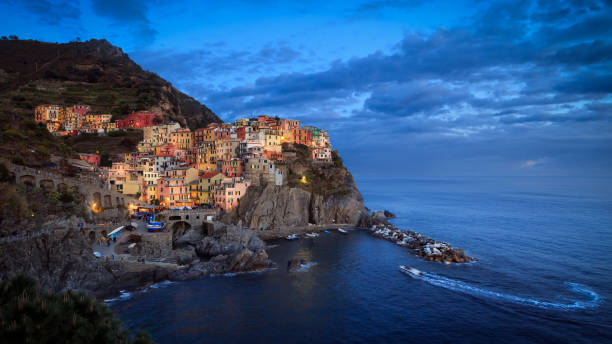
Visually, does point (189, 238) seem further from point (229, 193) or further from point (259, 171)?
point (259, 171)

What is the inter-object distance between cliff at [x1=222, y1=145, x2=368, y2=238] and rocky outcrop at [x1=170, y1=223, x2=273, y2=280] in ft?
30.1

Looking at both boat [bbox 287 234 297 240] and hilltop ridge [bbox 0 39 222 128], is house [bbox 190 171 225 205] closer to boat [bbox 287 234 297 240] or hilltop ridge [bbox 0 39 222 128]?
boat [bbox 287 234 297 240]

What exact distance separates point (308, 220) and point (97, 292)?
→ 142 feet

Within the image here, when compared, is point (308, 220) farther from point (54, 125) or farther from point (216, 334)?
point (54, 125)

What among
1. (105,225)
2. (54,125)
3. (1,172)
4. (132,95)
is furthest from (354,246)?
(132,95)

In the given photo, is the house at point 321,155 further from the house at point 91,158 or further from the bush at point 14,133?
the bush at point 14,133

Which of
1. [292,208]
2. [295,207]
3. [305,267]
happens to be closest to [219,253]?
[305,267]

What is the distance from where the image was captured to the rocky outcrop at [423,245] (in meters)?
44.3

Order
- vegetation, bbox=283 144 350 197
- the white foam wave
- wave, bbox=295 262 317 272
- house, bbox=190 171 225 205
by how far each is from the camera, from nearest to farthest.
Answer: the white foam wave < wave, bbox=295 262 317 272 < house, bbox=190 171 225 205 < vegetation, bbox=283 144 350 197

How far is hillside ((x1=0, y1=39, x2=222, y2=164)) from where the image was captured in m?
93.9

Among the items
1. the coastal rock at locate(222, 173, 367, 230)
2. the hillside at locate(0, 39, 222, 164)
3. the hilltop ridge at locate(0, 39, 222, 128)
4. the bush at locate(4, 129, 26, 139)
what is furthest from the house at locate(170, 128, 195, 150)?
the bush at locate(4, 129, 26, 139)

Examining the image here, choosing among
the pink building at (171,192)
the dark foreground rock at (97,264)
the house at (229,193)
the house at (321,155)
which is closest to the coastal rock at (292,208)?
the house at (229,193)

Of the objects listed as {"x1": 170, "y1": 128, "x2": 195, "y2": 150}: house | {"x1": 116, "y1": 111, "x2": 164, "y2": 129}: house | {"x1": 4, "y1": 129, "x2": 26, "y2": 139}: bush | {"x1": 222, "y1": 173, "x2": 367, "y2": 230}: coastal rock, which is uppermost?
{"x1": 116, "y1": 111, "x2": 164, "y2": 129}: house

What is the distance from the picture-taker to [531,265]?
42312mm
